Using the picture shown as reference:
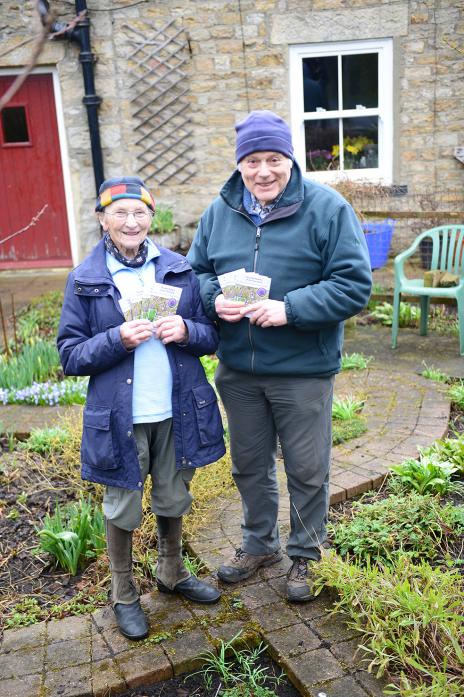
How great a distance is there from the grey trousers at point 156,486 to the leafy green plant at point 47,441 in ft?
5.46

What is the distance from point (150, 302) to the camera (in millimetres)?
2754

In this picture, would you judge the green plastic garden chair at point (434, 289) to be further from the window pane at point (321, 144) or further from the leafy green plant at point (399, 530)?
the window pane at point (321, 144)

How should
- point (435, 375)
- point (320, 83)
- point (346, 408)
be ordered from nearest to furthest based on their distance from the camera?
1. point (346, 408)
2. point (435, 375)
3. point (320, 83)

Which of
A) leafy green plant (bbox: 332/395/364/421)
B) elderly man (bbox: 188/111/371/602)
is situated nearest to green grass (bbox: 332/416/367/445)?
leafy green plant (bbox: 332/395/364/421)

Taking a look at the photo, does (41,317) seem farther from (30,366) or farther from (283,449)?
(283,449)

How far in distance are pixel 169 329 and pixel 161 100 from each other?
7.10 m

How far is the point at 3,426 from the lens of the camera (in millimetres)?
4855

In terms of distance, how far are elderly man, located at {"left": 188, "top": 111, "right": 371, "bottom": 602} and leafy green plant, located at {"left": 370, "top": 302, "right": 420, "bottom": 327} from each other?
3921 mm

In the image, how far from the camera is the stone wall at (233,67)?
8.78 meters

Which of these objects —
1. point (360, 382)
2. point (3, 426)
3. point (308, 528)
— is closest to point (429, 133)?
point (360, 382)

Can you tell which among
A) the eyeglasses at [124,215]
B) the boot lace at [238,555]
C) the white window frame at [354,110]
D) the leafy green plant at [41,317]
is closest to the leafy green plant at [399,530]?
the boot lace at [238,555]

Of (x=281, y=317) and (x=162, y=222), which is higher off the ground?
(x=281, y=317)

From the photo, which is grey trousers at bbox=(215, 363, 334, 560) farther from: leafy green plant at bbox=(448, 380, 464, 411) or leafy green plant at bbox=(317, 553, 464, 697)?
leafy green plant at bbox=(448, 380, 464, 411)

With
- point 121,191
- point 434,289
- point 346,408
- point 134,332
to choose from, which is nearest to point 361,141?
point 434,289
